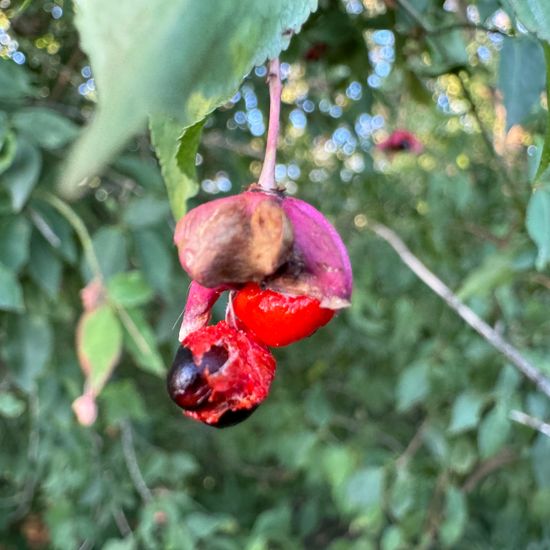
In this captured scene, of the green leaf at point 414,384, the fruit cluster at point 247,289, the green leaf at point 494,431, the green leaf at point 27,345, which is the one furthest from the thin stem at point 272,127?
the green leaf at point 414,384

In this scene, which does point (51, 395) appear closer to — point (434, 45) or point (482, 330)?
point (482, 330)

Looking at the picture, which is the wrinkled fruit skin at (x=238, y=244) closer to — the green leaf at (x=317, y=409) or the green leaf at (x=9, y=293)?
the green leaf at (x=9, y=293)

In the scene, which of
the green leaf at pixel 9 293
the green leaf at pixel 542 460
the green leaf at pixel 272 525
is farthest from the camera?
the green leaf at pixel 272 525

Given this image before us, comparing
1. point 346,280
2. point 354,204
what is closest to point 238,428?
point 354,204

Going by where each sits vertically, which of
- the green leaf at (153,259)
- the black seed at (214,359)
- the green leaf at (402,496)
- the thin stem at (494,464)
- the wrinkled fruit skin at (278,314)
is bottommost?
the thin stem at (494,464)

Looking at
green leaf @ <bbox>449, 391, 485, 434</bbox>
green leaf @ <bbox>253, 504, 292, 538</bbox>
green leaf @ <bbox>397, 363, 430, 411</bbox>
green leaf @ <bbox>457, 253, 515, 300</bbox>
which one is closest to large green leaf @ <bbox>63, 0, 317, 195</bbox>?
green leaf @ <bbox>457, 253, 515, 300</bbox>

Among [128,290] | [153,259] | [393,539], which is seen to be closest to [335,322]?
[393,539]

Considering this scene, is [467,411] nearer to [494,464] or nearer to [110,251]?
[494,464]
